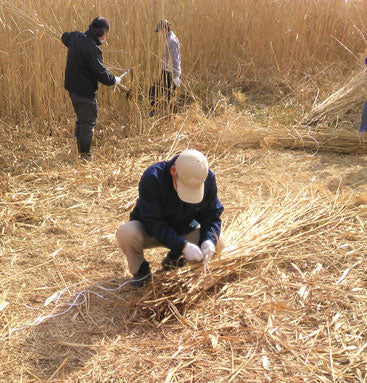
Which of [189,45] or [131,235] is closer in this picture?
[131,235]

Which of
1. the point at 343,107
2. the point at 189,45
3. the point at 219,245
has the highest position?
the point at 189,45

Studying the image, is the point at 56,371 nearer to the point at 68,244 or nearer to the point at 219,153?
the point at 68,244

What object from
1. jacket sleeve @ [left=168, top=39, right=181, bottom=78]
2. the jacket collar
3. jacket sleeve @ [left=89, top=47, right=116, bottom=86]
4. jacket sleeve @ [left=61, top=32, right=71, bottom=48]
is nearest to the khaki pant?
jacket sleeve @ [left=89, top=47, right=116, bottom=86]

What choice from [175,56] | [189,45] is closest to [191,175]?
[175,56]

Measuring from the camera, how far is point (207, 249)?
2.18m

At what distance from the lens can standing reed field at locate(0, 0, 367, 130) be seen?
176 inches

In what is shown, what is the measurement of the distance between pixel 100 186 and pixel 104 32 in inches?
52.4

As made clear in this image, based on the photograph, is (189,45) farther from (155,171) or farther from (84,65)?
(155,171)

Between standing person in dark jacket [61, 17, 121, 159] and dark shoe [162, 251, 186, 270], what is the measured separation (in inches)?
84.4

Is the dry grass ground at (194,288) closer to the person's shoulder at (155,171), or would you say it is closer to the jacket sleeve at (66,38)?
the person's shoulder at (155,171)

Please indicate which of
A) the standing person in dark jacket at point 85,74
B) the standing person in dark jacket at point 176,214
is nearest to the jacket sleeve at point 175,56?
the standing person in dark jacket at point 85,74

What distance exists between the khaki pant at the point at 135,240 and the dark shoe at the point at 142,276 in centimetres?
2

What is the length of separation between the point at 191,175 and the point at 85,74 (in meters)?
2.49

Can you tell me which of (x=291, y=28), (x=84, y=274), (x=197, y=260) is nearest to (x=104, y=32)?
(x=84, y=274)
